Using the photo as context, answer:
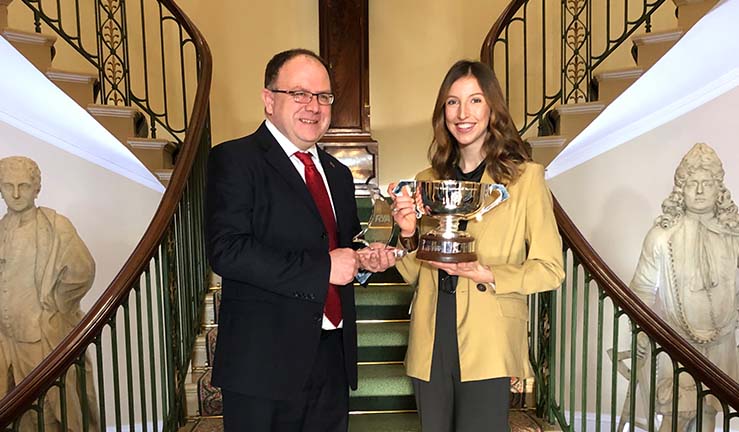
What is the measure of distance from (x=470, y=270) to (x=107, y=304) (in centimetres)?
123

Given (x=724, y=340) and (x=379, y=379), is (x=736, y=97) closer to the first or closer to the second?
(x=724, y=340)

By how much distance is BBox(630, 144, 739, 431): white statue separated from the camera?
9.64 feet

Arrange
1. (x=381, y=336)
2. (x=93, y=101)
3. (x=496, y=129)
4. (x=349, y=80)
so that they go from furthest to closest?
1. (x=349, y=80)
2. (x=93, y=101)
3. (x=381, y=336)
4. (x=496, y=129)

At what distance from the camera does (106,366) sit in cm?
440

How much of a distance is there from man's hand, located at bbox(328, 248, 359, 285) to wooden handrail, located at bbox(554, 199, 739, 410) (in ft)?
4.00

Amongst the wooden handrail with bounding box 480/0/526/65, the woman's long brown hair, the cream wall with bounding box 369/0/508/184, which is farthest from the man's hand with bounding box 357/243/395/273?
the cream wall with bounding box 369/0/508/184

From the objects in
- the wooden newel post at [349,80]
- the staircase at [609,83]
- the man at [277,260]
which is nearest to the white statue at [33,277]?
the wooden newel post at [349,80]

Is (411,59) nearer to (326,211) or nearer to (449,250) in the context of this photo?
(326,211)

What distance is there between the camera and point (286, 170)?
1275 millimetres

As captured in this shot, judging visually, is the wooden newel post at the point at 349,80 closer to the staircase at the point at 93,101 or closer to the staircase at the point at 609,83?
the staircase at the point at 93,101

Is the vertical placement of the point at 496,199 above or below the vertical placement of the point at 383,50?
below

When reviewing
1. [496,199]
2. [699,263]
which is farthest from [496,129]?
[699,263]

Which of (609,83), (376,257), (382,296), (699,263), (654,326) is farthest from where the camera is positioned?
(609,83)

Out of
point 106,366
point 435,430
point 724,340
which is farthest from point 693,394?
point 106,366
